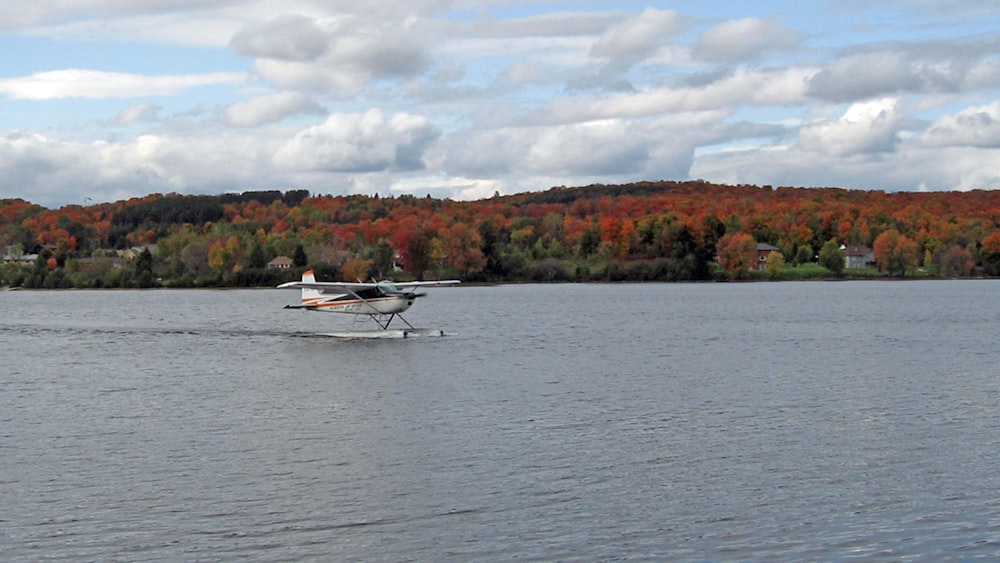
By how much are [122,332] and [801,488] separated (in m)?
42.1

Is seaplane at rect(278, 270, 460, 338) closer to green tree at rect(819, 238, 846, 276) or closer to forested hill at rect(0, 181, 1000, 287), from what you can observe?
forested hill at rect(0, 181, 1000, 287)

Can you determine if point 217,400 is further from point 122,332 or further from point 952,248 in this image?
point 952,248

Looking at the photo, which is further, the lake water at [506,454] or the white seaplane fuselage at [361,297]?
the white seaplane fuselage at [361,297]

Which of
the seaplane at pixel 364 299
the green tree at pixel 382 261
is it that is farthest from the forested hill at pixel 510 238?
the seaplane at pixel 364 299

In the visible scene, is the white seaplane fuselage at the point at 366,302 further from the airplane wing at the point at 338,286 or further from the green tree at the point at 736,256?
the green tree at the point at 736,256

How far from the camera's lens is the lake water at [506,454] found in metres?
13.0

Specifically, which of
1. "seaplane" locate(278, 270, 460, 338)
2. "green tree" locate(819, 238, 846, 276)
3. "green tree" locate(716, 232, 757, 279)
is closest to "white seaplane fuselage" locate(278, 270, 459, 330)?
"seaplane" locate(278, 270, 460, 338)

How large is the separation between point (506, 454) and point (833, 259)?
11364cm

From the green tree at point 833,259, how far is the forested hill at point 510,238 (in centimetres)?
30

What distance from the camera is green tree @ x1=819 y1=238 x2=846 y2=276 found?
125125mm

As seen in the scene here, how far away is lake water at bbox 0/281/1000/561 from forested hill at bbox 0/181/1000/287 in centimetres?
8100

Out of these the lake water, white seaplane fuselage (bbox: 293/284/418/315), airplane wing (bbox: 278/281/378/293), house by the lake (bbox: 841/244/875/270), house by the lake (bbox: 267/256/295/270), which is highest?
house by the lake (bbox: 267/256/295/270)

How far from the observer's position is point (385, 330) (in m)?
45.9

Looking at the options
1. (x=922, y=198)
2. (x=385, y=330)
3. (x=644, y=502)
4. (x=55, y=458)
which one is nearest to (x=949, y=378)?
(x=644, y=502)
